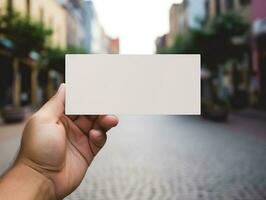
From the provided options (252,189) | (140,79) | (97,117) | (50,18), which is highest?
(50,18)

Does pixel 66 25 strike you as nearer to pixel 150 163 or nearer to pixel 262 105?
pixel 262 105

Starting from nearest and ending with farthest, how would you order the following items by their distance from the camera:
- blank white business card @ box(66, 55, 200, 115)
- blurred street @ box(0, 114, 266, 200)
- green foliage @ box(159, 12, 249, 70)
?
1. blank white business card @ box(66, 55, 200, 115)
2. blurred street @ box(0, 114, 266, 200)
3. green foliage @ box(159, 12, 249, 70)

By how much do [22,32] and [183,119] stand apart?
758 centimetres

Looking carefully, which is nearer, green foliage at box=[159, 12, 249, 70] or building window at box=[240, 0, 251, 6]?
green foliage at box=[159, 12, 249, 70]

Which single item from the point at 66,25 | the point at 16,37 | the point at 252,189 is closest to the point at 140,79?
the point at 252,189

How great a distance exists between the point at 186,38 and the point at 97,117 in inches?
1178

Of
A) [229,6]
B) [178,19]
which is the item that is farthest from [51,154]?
[178,19]

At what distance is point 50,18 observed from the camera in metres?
41.5

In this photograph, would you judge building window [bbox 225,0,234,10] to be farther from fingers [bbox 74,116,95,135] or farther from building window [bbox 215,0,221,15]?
fingers [bbox 74,116,95,135]

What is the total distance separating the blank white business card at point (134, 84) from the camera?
5.34ft

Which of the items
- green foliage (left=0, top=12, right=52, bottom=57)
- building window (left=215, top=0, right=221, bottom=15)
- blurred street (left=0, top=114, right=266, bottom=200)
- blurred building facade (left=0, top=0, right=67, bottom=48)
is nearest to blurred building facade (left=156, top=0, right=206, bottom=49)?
building window (left=215, top=0, right=221, bottom=15)

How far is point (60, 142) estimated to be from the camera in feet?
6.56

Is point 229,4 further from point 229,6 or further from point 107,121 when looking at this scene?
point 107,121

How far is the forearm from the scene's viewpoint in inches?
73.8
